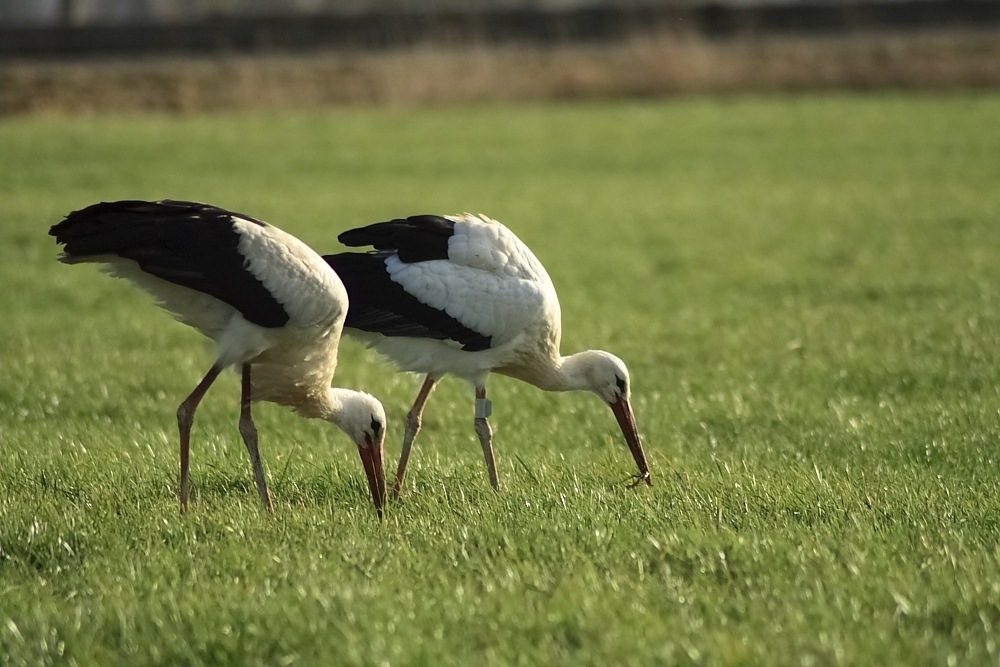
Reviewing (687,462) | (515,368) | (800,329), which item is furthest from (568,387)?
(800,329)

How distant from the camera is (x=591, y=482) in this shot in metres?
5.90

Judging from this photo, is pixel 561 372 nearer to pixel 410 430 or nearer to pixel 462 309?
pixel 462 309

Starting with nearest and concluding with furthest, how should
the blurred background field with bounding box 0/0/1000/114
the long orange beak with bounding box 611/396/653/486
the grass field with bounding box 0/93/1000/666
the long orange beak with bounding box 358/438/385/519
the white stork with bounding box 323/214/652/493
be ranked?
the grass field with bounding box 0/93/1000/666 < the long orange beak with bounding box 358/438/385/519 < the long orange beak with bounding box 611/396/653/486 < the white stork with bounding box 323/214/652/493 < the blurred background field with bounding box 0/0/1000/114

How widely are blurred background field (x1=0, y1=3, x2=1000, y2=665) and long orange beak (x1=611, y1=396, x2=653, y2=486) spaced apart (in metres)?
0.10

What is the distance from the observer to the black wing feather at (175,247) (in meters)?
5.70

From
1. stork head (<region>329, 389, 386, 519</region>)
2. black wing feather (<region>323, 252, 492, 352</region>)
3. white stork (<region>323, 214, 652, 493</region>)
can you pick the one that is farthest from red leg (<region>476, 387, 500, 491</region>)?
stork head (<region>329, 389, 386, 519</region>)

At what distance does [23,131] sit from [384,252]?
18198mm

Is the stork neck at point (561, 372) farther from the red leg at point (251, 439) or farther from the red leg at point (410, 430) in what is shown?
the red leg at point (251, 439)

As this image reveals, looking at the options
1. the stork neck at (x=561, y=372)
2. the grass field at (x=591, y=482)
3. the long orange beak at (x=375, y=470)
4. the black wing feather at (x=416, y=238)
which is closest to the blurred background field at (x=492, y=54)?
the grass field at (x=591, y=482)

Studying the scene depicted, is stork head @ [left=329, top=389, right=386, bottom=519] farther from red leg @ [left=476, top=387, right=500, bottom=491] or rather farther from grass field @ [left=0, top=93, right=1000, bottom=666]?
red leg @ [left=476, top=387, right=500, bottom=491]

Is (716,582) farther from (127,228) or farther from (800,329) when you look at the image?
(800,329)

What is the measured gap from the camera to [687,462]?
6285 mm

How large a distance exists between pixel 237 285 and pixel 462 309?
3.66 feet

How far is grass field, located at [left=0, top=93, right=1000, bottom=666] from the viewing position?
13.4 feet
